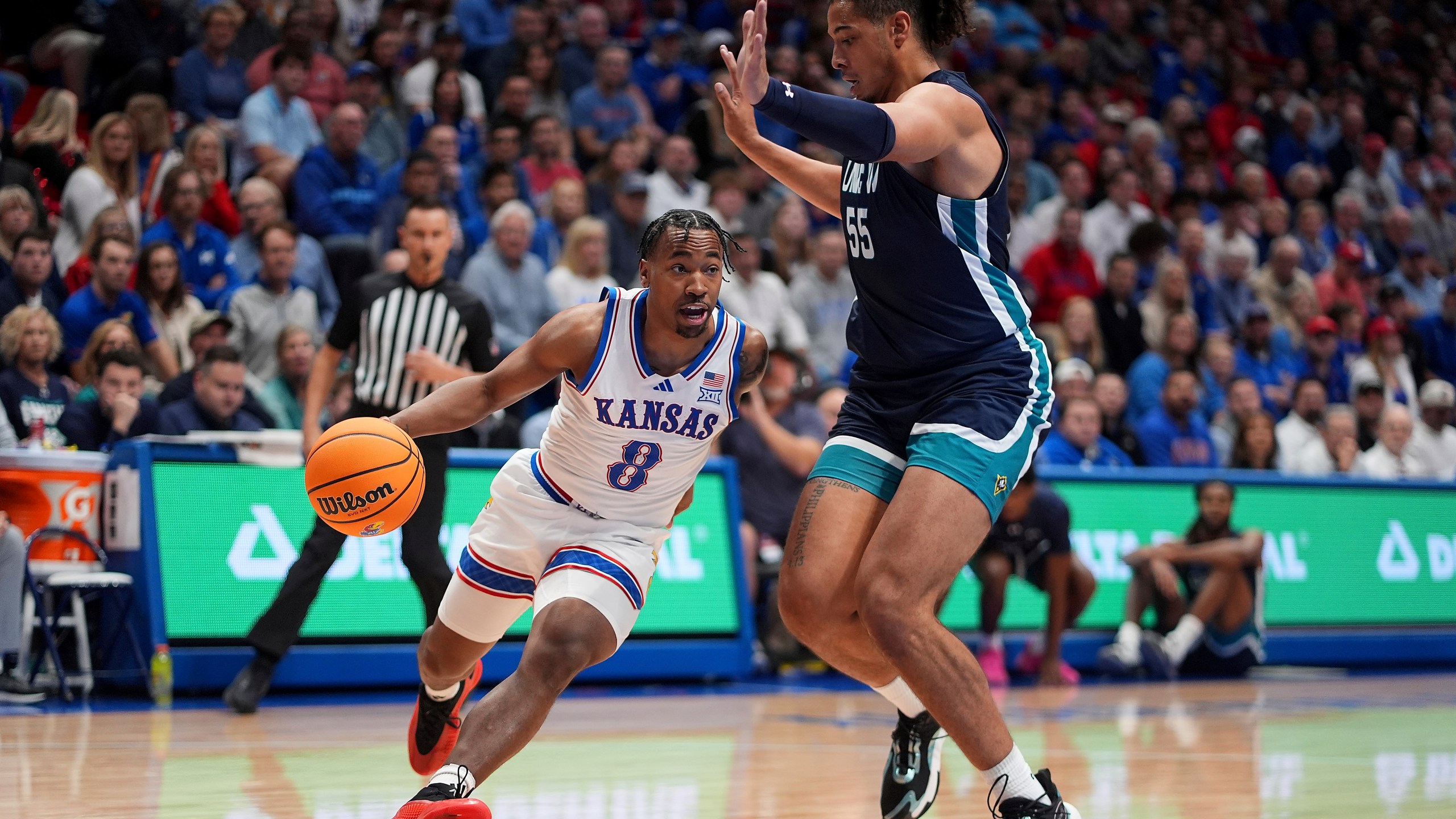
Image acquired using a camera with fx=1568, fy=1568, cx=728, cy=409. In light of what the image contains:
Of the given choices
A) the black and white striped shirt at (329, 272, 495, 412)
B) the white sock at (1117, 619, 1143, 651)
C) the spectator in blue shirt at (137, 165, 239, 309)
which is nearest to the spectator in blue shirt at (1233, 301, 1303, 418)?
the white sock at (1117, 619, 1143, 651)

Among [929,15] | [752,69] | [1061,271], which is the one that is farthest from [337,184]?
[752,69]

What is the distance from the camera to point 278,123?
1197cm

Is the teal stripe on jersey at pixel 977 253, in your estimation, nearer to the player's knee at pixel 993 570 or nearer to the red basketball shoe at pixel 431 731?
the red basketball shoe at pixel 431 731

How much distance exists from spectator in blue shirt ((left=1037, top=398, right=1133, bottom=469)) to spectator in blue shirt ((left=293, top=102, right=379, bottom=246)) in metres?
5.33

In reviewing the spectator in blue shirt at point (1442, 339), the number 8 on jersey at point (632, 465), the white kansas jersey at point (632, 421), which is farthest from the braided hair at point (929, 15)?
the spectator in blue shirt at point (1442, 339)

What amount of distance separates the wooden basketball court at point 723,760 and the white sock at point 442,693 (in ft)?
1.14

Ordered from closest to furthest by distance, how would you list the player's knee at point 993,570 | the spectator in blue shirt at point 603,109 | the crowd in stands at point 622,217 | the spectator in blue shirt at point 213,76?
the crowd in stands at point 622,217 → the player's knee at point 993,570 → the spectator in blue shirt at point 213,76 → the spectator in blue shirt at point 603,109

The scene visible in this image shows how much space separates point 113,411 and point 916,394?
19.0ft

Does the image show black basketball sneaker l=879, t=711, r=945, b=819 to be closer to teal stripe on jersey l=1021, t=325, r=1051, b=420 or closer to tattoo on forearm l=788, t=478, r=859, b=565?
tattoo on forearm l=788, t=478, r=859, b=565

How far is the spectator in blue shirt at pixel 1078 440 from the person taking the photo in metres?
11.4

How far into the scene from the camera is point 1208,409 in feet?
44.5

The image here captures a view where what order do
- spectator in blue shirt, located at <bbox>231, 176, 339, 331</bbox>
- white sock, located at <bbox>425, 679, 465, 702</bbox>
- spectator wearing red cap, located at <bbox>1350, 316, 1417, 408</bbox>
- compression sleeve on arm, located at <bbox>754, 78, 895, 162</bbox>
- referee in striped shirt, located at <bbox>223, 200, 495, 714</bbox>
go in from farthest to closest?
spectator wearing red cap, located at <bbox>1350, 316, 1417, 408</bbox> < spectator in blue shirt, located at <bbox>231, 176, 339, 331</bbox> < referee in striped shirt, located at <bbox>223, 200, 495, 714</bbox> < white sock, located at <bbox>425, 679, 465, 702</bbox> < compression sleeve on arm, located at <bbox>754, 78, 895, 162</bbox>

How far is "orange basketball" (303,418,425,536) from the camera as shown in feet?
14.6

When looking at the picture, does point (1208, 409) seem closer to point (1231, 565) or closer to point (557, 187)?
point (1231, 565)
